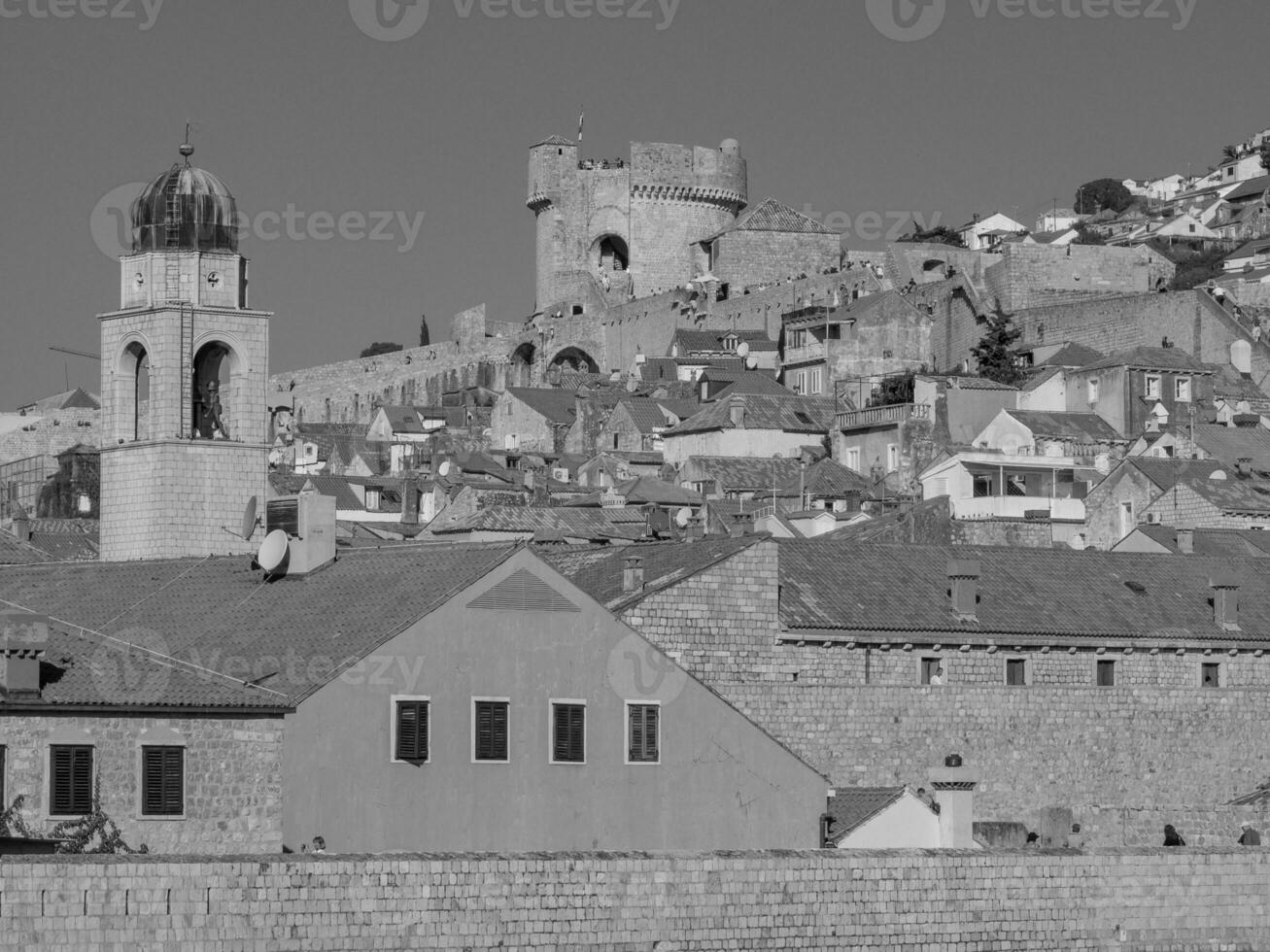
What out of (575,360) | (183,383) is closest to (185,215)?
(183,383)

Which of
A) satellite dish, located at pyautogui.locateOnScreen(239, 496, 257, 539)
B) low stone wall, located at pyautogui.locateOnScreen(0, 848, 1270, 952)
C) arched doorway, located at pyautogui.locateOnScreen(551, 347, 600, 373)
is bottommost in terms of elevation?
low stone wall, located at pyautogui.locateOnScreen(0, 848, 1270, 952)

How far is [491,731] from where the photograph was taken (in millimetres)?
30031

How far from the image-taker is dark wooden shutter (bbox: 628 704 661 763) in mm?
30906

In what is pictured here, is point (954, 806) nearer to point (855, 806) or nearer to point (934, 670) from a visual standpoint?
point (855, 806)

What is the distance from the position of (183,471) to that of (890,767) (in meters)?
10.7

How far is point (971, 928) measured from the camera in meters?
29.4

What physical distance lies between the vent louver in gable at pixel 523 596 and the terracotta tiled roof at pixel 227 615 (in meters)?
0.24

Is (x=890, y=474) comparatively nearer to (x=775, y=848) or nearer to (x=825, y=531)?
(x=825, y=531)

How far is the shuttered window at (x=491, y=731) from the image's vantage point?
29969 mm

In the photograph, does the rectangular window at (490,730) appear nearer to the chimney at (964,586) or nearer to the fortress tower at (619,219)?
the chimney at (964,586)

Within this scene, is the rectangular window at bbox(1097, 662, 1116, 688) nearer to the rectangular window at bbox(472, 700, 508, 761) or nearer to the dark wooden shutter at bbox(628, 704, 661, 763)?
the dark wooden shutter at bbox(628, 704, 661, 763)

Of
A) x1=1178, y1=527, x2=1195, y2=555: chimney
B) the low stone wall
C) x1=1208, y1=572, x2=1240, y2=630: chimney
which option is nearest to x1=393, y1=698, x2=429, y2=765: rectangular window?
the low stone wall

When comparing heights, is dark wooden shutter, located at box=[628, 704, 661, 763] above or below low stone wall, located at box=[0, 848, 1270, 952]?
above

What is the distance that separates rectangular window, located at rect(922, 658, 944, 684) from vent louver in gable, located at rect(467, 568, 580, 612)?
11.5 meters
